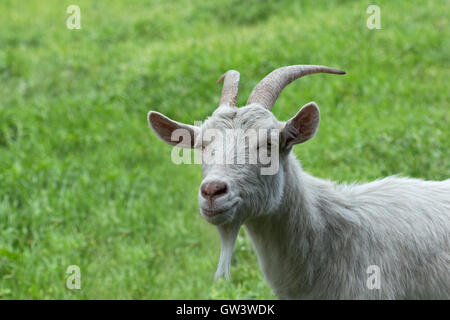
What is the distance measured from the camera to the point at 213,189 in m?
3.09

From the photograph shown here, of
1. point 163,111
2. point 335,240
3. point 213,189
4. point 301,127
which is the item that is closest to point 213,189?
point 213,189

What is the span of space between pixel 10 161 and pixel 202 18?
17.4ft

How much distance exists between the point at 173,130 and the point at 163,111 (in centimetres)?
471

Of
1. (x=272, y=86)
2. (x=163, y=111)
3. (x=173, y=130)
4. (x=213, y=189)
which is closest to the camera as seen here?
(x=213, y=189)

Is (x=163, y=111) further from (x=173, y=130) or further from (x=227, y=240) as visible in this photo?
(x=227, y=240)

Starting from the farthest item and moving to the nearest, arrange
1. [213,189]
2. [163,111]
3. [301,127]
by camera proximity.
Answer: [163,111] < [301,127] < [213,189]

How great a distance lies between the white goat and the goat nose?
1.09ft

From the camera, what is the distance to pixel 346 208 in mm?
3883

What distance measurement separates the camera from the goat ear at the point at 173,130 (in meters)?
3.70

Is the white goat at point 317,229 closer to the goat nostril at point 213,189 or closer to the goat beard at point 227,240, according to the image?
the goat beard at point 227,240

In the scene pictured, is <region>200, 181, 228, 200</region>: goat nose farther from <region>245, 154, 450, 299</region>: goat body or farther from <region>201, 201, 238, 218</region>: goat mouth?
<region>245, 154, 450, 299</region>: goat body

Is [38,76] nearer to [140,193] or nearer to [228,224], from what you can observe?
[140,193]
